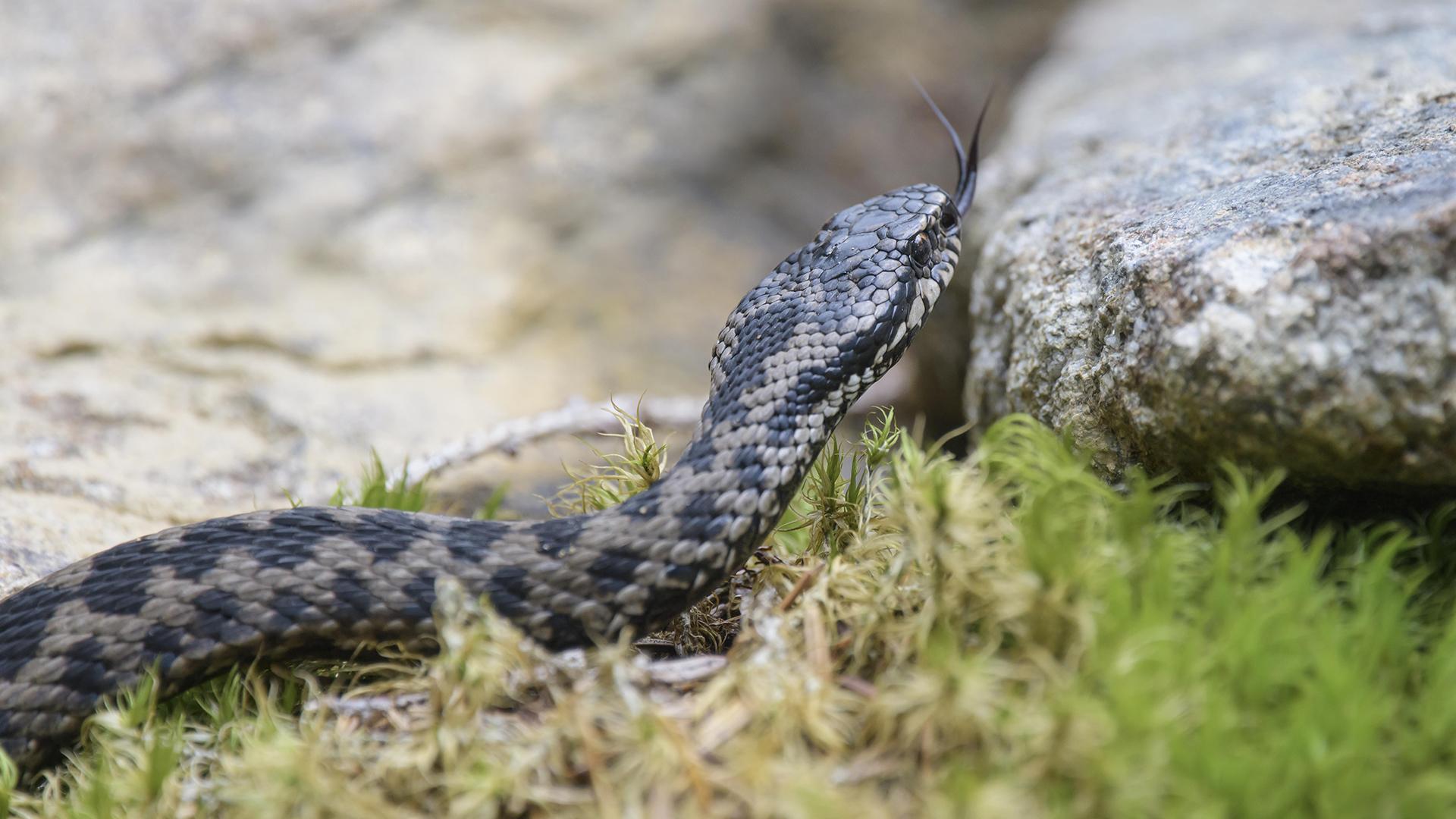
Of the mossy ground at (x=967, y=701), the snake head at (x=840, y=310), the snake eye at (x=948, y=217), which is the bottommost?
the mossy ground at (x=967, y=701)

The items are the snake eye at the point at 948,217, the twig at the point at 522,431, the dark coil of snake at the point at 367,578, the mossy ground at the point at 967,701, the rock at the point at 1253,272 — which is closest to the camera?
the mossy ground at the point at 967,701

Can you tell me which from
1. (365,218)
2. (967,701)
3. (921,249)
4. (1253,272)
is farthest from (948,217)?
(365,218)

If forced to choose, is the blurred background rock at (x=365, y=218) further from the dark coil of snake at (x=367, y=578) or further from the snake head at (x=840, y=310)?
the snake head at (x=840, y=310)

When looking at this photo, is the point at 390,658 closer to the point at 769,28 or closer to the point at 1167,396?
the point at 1167,396

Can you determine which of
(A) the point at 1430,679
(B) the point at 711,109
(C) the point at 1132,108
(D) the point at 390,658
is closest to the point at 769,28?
(B) the point at 711,109

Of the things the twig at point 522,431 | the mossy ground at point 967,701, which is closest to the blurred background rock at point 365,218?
the twig at point 522,431
